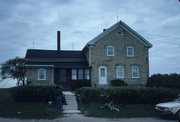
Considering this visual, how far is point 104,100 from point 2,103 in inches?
333

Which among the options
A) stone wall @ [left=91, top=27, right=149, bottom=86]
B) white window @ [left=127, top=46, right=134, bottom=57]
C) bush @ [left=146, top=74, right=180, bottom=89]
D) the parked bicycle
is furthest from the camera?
white window @ [left=127, top=46, right=134, bottom=57]

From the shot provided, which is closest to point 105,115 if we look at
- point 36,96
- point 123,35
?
point 36,96

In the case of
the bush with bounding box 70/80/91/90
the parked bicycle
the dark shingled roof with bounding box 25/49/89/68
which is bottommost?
the parked bicycle

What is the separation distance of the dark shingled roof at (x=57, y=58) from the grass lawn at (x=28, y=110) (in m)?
11.8

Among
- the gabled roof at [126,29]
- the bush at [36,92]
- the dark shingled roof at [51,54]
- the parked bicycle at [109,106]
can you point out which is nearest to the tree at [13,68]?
the dark shingled roof at [51,54]

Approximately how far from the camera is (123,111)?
21797 mm

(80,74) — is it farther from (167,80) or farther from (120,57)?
(167,80)

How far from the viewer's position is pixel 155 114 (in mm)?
21375

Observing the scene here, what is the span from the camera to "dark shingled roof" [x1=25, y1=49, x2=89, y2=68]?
34.8 m

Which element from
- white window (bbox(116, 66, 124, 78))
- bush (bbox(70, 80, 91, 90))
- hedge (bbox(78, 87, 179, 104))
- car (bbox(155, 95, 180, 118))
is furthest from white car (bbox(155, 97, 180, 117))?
white window (bbox(116, 66, 124, 78))

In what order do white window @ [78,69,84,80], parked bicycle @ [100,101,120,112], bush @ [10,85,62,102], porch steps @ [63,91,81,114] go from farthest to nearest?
white window @ [78,69,84,80] < bush @ [10,85,62,102] < parked bicycle @ [100,101,120,112] < porch steps @ [63,91,81,114]

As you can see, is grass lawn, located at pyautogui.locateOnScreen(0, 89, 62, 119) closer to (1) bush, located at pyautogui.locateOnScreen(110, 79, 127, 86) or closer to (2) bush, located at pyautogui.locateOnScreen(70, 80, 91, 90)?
(2) bush, located at pyautogui.locateOnScreen(70, 80, 91, 90)

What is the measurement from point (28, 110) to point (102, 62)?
1617 cm

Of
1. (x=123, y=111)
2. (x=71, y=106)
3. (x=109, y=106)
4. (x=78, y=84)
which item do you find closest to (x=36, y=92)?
(x=71, y=106)
